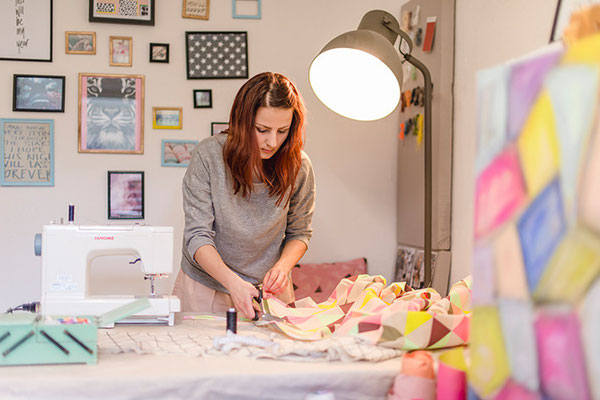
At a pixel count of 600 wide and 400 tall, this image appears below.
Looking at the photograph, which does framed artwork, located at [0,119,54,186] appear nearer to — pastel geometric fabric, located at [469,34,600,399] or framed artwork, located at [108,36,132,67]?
framed artwork, located at [108,36,132,67]

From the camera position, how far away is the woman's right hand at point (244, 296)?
5.74ft

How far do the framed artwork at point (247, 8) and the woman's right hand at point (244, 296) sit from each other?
6.19ft

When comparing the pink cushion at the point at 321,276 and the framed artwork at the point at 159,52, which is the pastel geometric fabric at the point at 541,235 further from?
the framed artwork at the point at 159,52

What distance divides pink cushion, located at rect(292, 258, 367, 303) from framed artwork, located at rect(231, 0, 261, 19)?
1.30m

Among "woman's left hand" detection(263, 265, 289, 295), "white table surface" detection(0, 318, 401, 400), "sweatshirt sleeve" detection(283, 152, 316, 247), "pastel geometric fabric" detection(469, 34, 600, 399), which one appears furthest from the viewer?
"sweatshirt sleeve" detection(283, 152, 316, 247)

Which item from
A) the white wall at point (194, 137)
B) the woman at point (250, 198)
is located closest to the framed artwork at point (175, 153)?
the white wall at point (194, 137)

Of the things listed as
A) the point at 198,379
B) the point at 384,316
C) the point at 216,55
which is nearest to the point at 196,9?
the point at 216,55

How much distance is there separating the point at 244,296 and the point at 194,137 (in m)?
1.63

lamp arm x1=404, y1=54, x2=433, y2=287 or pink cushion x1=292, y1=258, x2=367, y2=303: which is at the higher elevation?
lamp arm x1=404, y1=54, x2=433, y2=287

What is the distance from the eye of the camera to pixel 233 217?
2.06m

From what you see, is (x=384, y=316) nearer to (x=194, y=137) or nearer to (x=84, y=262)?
(x=84, y=262)

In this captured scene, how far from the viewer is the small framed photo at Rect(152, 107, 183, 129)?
3225 mm

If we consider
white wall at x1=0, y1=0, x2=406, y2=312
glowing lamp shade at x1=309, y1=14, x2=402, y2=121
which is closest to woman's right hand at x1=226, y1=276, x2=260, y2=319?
glowing lamp shade at x1=309, y1=14, x2=402, y2=121

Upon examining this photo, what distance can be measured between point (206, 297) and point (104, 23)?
5.70 ft
